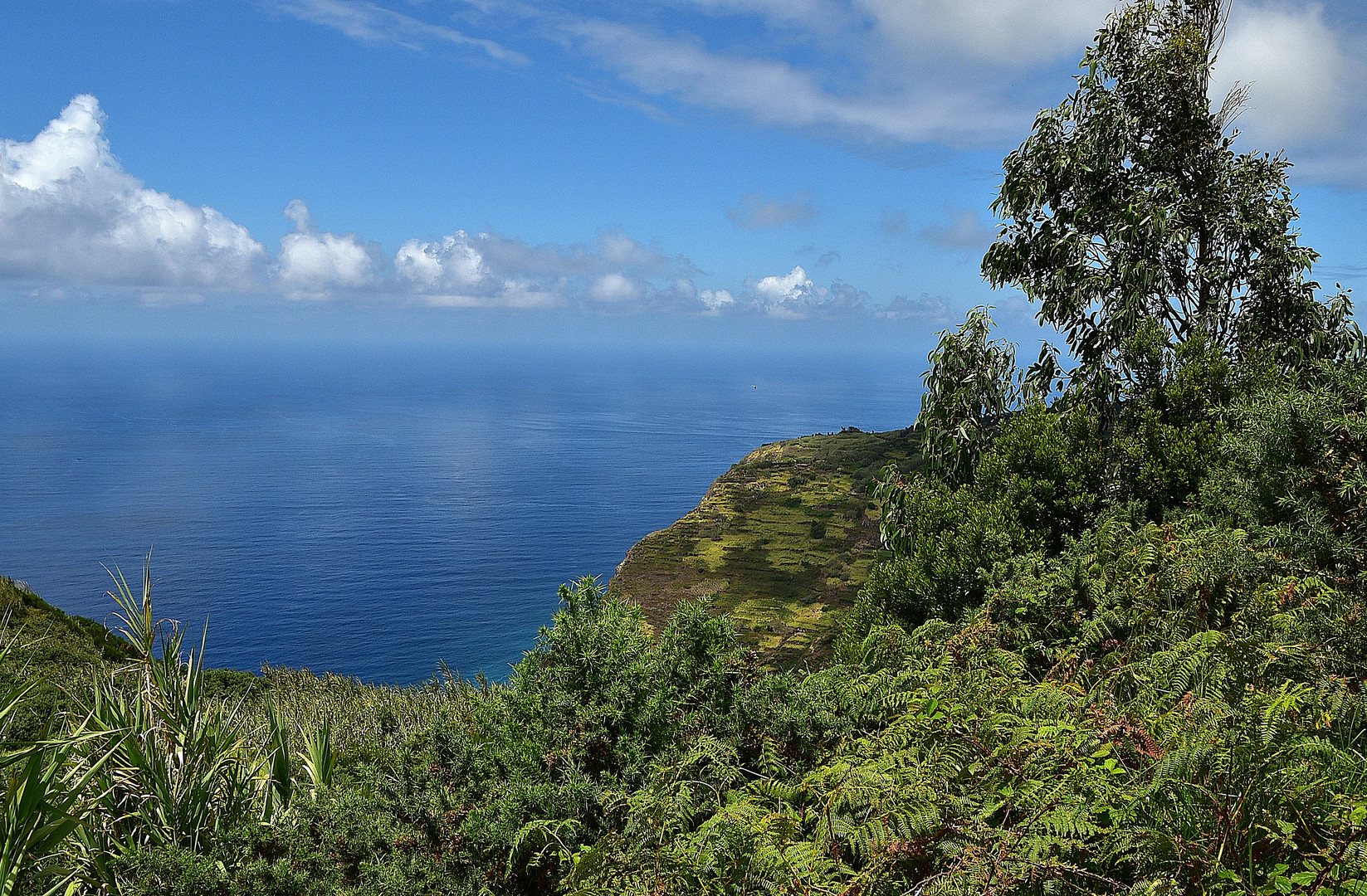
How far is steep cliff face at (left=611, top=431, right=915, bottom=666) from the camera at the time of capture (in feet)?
145

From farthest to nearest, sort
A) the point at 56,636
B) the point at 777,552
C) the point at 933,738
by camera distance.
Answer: the point at 777,552 → the point at 56,636 → the point at 933,738

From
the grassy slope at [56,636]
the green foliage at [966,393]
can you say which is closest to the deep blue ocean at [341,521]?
the grassy slope at [56,636]

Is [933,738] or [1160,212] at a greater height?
[1160,212]

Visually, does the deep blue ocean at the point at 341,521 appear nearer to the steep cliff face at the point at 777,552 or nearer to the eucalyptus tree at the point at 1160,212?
the steep cliff face at the point at 777,552

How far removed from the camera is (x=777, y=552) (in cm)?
5919

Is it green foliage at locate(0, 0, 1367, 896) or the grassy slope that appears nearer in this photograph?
green foliage at locate(0, 0, 1367, 896)

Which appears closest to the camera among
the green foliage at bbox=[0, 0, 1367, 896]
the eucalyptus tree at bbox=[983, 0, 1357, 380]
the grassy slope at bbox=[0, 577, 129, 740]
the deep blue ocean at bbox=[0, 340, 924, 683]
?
the green foliage at bbox=[0, 0, 1367, 896]

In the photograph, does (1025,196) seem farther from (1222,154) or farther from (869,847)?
(869,847)

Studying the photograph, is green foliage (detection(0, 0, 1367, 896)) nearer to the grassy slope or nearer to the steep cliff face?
the grassy slope

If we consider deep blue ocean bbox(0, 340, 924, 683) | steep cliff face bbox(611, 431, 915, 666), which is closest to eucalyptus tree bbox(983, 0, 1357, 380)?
steep cliff face bbox(611, 431, 915, 666)

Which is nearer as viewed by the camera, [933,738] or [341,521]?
[933,738]

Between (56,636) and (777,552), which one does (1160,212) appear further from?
(777,552)

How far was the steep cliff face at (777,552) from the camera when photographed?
44.3m

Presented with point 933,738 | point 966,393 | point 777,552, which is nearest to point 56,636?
point 966,393
